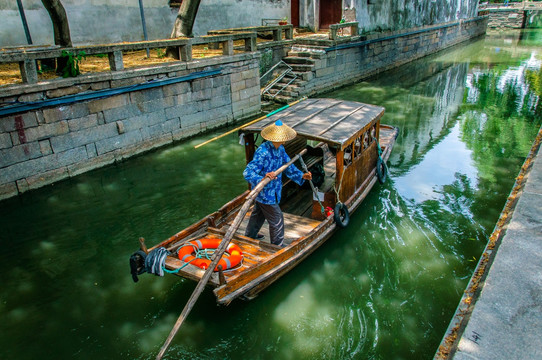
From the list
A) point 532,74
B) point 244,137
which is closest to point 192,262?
point 244,137

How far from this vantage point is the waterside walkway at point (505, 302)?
3625mm

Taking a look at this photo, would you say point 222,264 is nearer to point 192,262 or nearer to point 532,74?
point 192,262

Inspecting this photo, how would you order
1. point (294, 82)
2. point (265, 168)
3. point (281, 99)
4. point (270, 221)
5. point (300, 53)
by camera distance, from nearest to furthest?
point (265, 168) < point (270, 221) < point (281, 99) < point (294, 82) < point (300, 53)

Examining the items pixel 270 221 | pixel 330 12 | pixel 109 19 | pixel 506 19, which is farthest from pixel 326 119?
pixel 506 19

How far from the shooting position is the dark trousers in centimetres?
577

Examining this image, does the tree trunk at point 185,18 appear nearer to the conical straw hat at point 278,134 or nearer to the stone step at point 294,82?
the stone step at point 294,82

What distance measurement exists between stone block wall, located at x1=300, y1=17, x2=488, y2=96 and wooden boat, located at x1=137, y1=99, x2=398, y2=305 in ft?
27.5

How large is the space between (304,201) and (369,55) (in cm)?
1555

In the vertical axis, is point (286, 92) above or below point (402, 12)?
below

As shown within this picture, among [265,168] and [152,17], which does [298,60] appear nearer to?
[152,17]

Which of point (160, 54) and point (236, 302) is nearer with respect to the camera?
point (236, 302)

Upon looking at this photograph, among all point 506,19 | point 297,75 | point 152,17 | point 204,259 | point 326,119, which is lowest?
point 204,259

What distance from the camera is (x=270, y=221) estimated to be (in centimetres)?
585

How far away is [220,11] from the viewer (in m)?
16.9
